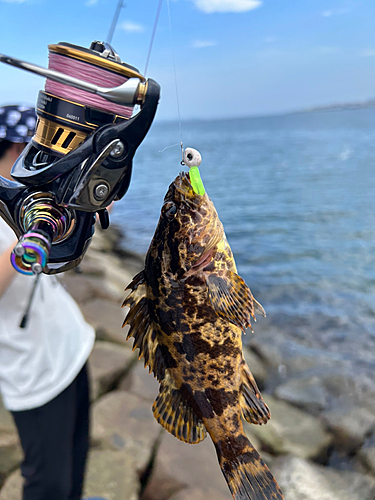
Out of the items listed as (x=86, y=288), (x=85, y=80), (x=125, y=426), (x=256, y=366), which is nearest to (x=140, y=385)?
(x=125, y=426)

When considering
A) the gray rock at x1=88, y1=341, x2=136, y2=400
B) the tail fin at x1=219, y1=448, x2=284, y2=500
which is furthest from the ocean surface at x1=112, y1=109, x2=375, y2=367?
the gray rock at x1=88, y1=341, x2=136, y2=400

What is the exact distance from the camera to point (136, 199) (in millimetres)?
19203

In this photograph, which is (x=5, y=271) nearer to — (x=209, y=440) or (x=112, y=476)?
(x=112, y=476)

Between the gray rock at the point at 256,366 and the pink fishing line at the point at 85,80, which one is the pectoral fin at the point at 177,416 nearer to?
the pink fishing line at the point at 85,80

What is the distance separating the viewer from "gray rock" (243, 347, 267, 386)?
7.21 metres

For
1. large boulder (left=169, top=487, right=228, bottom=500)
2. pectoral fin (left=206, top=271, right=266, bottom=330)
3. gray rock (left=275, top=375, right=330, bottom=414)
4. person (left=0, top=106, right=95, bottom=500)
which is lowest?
gray rock (left=275, top=375, right=330, bottom=414)

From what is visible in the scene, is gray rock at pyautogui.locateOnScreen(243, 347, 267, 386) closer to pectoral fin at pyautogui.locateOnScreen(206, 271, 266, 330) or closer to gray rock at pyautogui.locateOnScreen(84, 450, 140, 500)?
gray rock at pyautogui.locateOnScreen(84, 450, 140, 500)

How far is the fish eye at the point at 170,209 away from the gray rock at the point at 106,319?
5117 millimetres

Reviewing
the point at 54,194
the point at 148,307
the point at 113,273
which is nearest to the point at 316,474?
the point at 148,307

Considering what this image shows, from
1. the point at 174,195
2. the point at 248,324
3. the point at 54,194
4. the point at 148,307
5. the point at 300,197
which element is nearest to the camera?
the point at 54,194

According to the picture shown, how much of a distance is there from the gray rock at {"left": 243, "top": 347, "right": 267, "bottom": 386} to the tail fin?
5.54 meters

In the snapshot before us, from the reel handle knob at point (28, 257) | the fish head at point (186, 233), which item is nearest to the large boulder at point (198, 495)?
the fish head at point (186, 233)

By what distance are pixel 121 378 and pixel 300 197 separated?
1961cm

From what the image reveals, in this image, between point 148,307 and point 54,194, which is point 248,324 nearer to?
point 148,307
